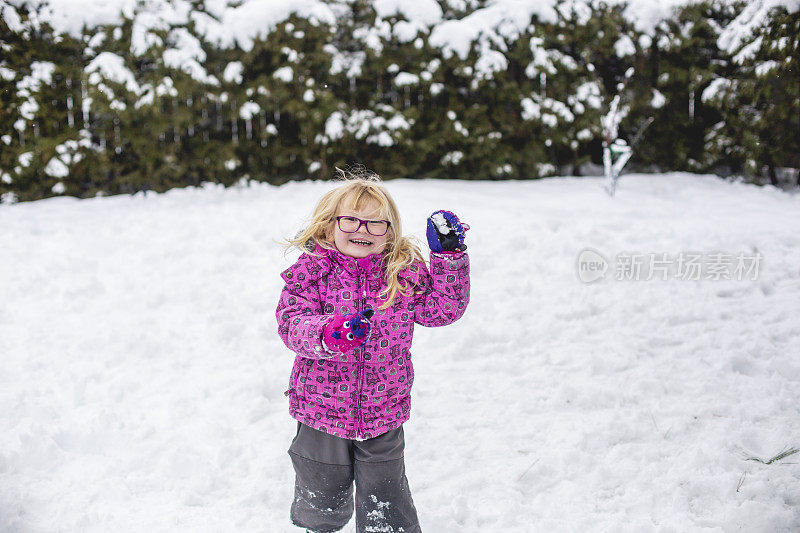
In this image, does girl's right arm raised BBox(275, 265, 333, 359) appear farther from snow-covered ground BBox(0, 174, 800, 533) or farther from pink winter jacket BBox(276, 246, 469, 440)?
snow-covered ground BBox(0, 174, 800, 533)

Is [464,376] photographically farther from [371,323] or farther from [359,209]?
[359,209]

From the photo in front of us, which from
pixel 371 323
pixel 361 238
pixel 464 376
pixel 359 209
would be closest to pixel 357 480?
pixel 371 323

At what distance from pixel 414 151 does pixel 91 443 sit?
5241 mm

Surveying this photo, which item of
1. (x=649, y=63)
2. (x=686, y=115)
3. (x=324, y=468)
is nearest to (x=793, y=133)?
(x=686, y=115)

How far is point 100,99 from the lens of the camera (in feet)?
21.6

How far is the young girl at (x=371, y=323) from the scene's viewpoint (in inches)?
82.9

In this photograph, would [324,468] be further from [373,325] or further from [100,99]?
[100,99]

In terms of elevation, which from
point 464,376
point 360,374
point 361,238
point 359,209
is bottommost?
point 464,376

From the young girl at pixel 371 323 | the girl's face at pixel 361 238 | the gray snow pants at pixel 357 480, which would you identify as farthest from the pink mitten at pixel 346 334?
the gray snow pants at pixel 357 480

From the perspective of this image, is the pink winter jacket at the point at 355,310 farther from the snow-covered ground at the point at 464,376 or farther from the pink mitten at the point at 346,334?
the snow-covered ground at the point at 464,376

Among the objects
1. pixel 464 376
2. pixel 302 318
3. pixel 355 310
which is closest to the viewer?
pixel 302 318

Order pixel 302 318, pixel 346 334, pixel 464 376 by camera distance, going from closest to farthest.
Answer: pixel 346 334 → pixel 302 318 → pixel 464 376

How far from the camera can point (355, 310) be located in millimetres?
2109

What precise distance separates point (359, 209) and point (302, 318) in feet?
1.44
